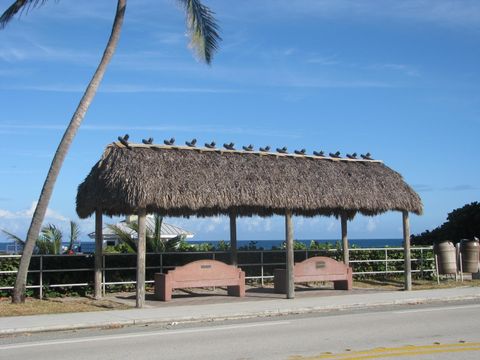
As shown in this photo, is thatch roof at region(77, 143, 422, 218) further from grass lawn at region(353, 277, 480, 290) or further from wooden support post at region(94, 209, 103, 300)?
grass lawn at region(353, 277, 480, 290)

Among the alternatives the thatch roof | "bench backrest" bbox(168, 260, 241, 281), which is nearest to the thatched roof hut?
the thatch roof

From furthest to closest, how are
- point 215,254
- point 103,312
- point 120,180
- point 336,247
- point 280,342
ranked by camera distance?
1. point 336,247
2. point 215,254
3. point 120,180
4. point 103,312
5. point 280,342

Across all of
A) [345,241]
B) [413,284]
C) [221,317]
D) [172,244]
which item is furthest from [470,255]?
[221,317]

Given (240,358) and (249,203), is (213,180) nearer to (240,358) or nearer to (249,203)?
(249,203)

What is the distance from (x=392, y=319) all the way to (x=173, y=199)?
616cm

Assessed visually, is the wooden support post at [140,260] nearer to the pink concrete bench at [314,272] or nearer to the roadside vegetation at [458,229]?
the pink concrete bench at [314,272]

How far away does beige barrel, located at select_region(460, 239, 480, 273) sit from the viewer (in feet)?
82.1

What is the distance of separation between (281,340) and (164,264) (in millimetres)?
10701

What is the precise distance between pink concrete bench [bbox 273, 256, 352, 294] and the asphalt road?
508cm

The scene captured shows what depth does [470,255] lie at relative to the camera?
2508 cm

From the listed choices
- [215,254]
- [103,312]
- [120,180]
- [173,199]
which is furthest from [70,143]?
[215,254]

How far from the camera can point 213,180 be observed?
17.7 meters

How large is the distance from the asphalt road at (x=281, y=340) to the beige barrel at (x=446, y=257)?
9741 mm

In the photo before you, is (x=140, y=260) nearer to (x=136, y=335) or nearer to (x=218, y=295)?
(x=218, y=295)
